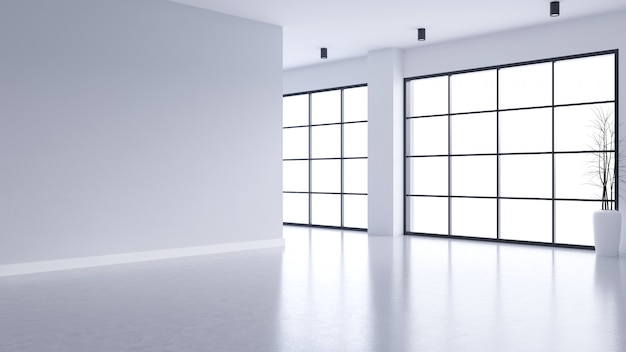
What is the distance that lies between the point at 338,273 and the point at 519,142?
580cm

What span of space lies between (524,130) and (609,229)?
293 centimetres

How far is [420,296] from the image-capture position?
19.2 feet

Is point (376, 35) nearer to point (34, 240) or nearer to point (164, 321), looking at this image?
point (34, 240)

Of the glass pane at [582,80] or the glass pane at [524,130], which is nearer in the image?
the glass pane at [524,130]

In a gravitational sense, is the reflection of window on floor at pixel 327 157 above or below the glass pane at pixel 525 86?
below

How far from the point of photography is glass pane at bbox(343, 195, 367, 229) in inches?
536

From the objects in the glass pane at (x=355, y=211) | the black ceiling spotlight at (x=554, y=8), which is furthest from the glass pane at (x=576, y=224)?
the glass pane at (x=355, y=211)

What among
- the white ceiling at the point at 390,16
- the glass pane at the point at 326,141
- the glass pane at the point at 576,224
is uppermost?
the white ceiling at the point at 390,16

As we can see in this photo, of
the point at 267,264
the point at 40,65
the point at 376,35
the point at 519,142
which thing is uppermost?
the point at 376,35

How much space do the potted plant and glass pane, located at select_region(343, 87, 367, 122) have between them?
4.74 meters

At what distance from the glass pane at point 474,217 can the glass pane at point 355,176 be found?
221 cm

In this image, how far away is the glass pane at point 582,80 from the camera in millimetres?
11594

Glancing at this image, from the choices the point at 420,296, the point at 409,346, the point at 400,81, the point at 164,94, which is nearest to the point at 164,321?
the point at 409,346

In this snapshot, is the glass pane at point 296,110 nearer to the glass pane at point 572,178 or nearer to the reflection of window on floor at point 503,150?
the reflection of window on floor at point 503,150
